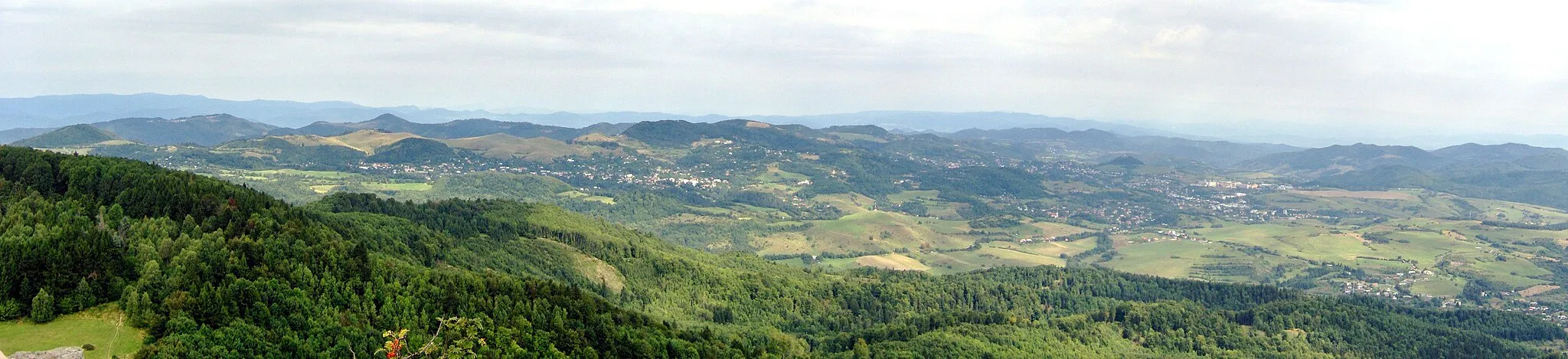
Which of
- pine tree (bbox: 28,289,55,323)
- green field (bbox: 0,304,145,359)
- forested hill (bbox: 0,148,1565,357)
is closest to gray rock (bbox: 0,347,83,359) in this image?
green field (bbox: 0,304,145,359)

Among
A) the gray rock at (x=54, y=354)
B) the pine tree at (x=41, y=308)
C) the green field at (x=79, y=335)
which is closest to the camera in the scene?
the gray rock at (x=54, y=354)

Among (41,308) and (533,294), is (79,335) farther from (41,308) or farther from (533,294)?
(533,294)

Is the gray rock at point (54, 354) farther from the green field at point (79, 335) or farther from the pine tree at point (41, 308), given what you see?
the pine tree at point (41, 308)

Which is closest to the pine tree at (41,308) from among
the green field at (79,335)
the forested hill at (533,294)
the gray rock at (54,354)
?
the forested hill at (533,294)

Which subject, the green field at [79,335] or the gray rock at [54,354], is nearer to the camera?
the gray rock at [54,354]

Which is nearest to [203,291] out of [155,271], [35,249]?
[155,271]

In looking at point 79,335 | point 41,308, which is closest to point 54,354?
point 79,335

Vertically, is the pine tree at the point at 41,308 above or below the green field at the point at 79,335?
above
